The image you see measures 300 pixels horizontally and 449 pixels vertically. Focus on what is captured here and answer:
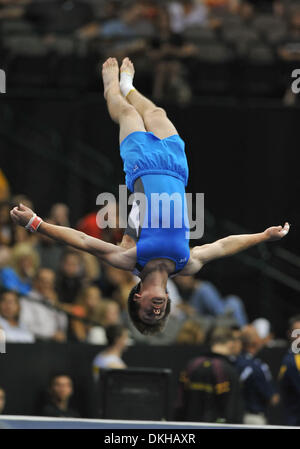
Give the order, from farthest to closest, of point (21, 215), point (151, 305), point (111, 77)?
point (111, 77) → point (151, 305) → point (21, 215)

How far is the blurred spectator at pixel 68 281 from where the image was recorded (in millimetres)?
10523

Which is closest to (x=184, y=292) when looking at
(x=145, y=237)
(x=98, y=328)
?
(x=98, y=328)

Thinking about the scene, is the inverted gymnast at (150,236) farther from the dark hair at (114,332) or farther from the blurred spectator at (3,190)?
the blurred spectator at (3,190)

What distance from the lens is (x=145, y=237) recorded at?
6695 millimetres

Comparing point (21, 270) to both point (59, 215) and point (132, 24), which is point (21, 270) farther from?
point (132, 24)

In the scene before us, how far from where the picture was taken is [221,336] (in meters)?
9.05

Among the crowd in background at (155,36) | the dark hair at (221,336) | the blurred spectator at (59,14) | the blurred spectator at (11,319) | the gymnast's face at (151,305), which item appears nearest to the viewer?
the gymnast's face at (151,305)

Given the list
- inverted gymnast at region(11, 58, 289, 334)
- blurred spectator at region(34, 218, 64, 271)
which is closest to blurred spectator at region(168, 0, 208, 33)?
blurred spectator at region(34, 218, 64, 271)

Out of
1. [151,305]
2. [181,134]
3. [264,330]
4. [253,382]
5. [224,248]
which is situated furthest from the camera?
[181,134]

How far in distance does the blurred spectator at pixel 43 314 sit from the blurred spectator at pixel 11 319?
222 mm

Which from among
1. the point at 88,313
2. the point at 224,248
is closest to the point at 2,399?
the point at 88,313

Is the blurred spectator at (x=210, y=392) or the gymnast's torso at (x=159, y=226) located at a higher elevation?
the gymnast's torso at (x=159, y=226)

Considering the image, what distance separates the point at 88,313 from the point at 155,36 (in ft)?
15.7

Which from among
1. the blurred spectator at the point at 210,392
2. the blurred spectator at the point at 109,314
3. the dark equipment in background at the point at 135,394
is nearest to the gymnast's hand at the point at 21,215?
the dark equipment in background at the point at 135,394
